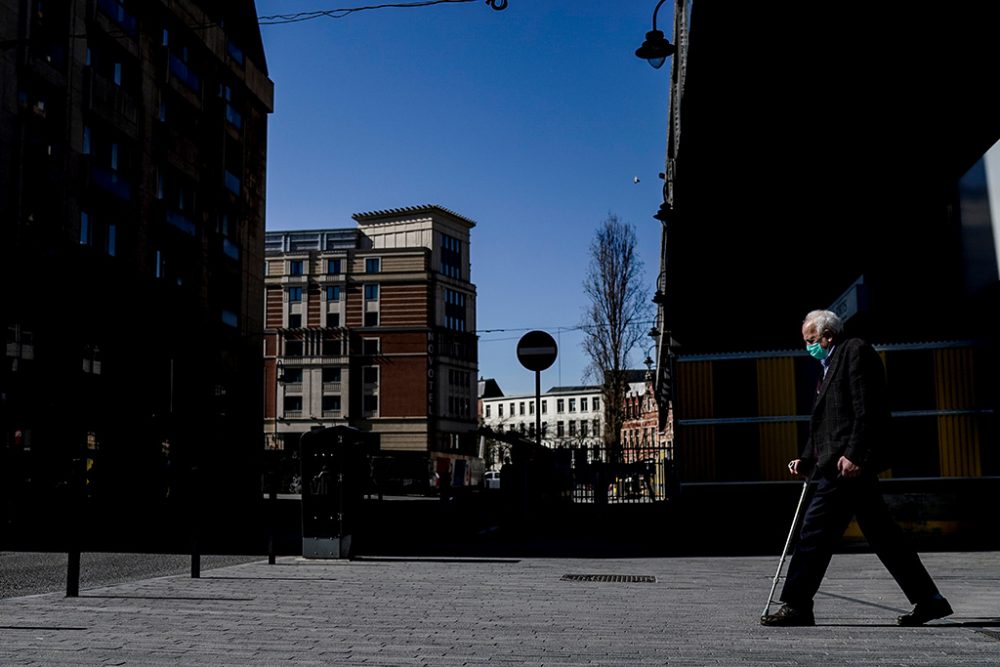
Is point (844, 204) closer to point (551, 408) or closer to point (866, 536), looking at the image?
point (866, 536)

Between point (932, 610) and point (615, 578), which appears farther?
point (615, 578)

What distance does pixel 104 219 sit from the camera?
29.8 meters

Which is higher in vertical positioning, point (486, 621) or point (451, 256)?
point (451, 256)

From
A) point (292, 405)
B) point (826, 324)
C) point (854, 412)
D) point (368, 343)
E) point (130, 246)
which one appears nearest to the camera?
point (854, 412)

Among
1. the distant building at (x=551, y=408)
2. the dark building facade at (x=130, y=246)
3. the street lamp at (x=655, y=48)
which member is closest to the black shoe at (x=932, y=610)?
the street lamp at (x=655, y=48)

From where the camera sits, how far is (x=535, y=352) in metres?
15.7

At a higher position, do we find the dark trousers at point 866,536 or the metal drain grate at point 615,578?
the dark trousers at point 866,536

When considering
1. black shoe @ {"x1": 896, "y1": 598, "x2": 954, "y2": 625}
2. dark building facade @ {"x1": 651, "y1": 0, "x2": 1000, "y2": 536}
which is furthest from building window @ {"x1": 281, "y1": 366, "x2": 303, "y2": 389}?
black shoe @ {"x1": 896, "y1": 598, "x2": 954, "y2": 625}

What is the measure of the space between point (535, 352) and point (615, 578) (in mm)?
6337

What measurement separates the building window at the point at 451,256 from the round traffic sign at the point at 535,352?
6920cm

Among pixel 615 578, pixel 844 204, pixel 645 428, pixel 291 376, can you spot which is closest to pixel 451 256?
pixel 291 376

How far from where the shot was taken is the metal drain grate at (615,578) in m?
9.42

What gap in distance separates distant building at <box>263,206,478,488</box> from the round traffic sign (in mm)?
64251

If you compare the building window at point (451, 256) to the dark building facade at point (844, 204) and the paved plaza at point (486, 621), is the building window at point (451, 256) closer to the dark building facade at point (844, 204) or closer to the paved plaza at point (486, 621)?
the dark building facade at point (844, 204)
